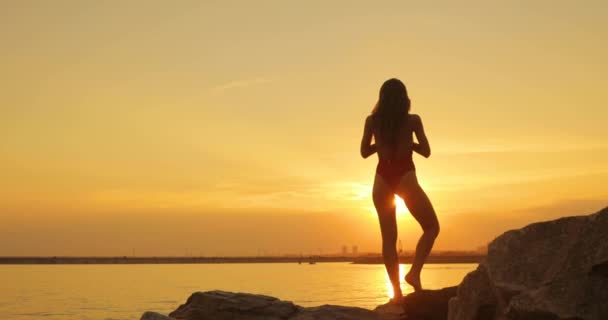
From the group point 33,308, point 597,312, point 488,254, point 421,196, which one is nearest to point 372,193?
point 421,196

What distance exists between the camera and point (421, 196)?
34.1 feet

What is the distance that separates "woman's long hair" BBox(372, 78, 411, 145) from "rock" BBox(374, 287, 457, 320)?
2.32m

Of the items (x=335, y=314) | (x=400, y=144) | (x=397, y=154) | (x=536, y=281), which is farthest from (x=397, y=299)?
→ (x=536, y=281)

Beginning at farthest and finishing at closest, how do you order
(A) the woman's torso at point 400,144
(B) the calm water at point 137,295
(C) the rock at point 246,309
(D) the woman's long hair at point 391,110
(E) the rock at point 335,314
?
1. (B) the calm water at point 137,295
2. (C) the rock at point 246,309
3. (E) the rock at point 335,314
4. (A) the woman's torso at point 400,144
5. (D) the woman's long hair at point 391,110

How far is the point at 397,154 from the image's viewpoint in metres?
10.4

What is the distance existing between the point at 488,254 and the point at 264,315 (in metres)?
4.50

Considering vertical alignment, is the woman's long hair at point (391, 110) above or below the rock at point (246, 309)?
above

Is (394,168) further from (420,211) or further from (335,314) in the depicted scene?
(335,314)

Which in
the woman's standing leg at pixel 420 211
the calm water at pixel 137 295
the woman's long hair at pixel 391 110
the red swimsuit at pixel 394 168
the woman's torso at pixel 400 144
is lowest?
the calm water at pixel 137 295

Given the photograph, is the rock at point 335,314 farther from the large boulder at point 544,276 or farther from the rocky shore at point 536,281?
the large boulder at point 544,276

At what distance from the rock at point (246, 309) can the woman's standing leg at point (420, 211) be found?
154cm

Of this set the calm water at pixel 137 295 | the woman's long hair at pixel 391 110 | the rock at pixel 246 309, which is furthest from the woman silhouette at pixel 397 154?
the calm water at pixel 137 295

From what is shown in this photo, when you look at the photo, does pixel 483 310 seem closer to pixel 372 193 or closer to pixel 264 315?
pixel 372 193

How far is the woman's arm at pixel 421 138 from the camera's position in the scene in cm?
1036
